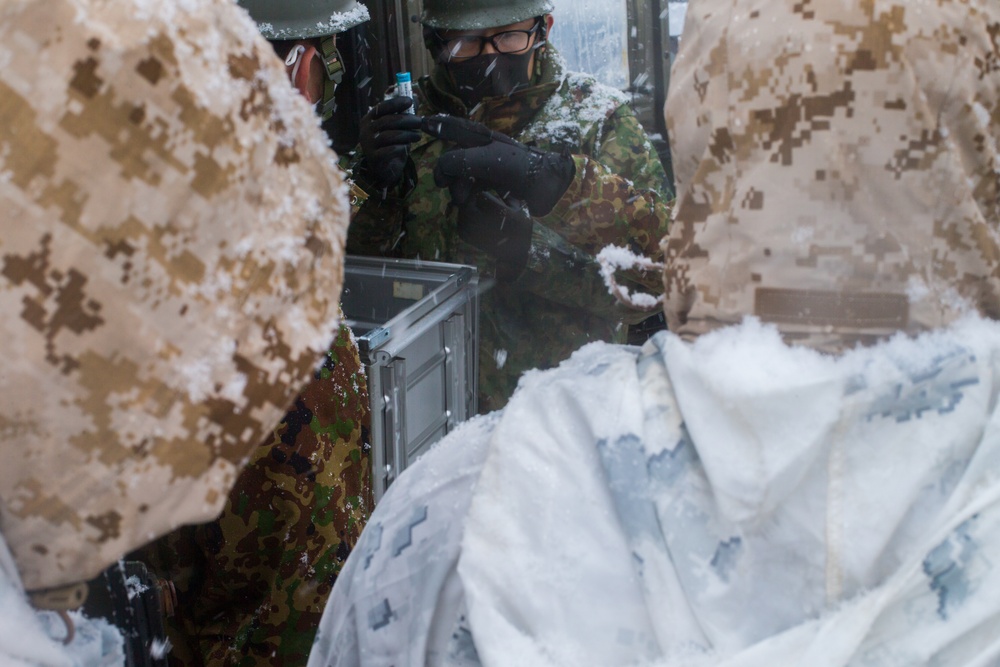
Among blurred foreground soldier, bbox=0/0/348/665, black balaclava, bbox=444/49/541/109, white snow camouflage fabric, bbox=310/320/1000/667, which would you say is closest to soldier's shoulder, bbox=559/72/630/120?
black balaclava, bbox=444/49/541/109

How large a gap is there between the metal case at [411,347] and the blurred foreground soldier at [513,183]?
22cm

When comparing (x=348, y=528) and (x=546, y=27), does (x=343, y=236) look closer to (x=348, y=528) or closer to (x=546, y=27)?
(x=348, y=528)

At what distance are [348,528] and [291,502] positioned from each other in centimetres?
18

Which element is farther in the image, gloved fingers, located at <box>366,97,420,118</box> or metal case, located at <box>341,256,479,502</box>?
gloved fingers, located at <box>366,97,420,118</box>

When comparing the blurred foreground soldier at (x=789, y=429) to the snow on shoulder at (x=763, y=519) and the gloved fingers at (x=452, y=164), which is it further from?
the gloved fingers at (x=452, y=164)

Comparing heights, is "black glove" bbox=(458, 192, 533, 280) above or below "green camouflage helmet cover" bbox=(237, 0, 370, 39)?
below

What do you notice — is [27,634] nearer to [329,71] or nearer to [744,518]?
[744,518]

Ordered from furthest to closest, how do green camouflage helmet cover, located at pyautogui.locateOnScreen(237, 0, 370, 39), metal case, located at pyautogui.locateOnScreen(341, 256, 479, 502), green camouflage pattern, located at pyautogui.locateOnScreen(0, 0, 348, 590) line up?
1. green camouflage helmet cover, located at pyautogui.locateOnScreen(237, 0, 370, 39)
2. metal case, located at pyautogui.locateOnScreen(341, 256, 479, 502)
3. green camouflage pattern, located at pyautogui.locateOnScreen(0, 0, 348, 590)

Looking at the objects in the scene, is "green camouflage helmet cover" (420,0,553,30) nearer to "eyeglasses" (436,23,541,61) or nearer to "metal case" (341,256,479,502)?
"eyeglasses" (436,23,541,61)

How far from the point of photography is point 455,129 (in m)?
2.78

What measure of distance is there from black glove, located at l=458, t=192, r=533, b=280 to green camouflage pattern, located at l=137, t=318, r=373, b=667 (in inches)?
38.6

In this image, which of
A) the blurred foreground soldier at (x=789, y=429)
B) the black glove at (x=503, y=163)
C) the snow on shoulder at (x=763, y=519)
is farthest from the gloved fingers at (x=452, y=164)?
the snow on shoulder at (x=763, y=519)

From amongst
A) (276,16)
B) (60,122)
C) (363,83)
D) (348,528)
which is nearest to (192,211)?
(60,122)

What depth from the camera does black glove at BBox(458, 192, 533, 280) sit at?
2906 mm
